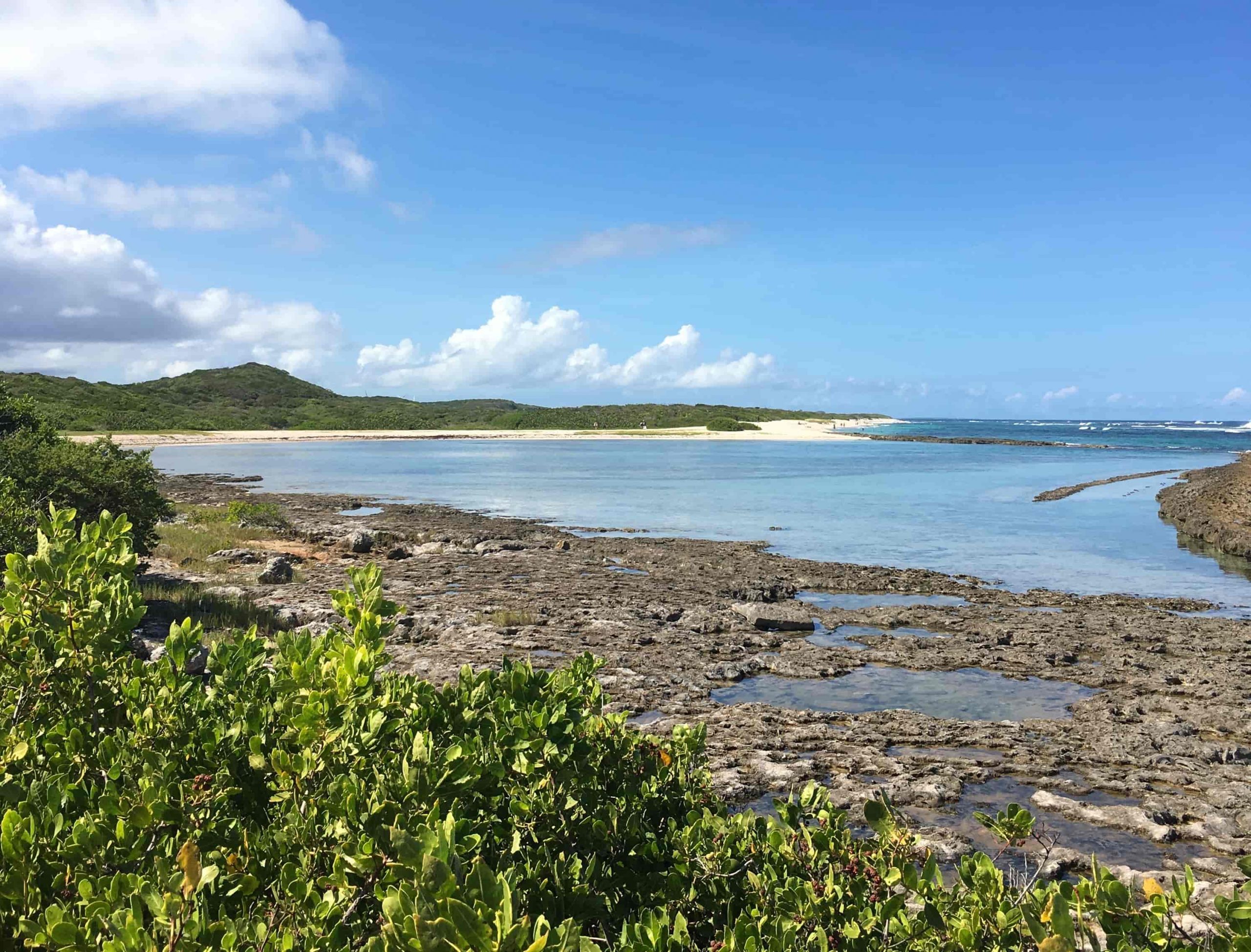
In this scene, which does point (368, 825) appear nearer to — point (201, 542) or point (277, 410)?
point (201, 542)

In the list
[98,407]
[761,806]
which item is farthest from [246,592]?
[98,407]

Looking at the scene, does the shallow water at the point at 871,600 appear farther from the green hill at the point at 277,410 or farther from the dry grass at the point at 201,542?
the green hill at the point at 277,410

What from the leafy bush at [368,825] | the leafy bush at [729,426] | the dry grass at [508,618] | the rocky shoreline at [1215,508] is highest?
the leafy bush at [729,426]

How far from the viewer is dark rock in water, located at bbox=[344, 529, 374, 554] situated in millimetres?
25312

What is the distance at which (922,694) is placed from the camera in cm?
1294

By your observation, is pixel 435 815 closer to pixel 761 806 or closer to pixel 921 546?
pixel 761 806

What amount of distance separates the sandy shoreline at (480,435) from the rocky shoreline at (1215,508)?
219ft

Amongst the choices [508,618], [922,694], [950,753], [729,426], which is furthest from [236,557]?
[729,426]

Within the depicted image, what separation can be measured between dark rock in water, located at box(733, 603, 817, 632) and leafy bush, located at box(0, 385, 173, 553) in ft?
41.4

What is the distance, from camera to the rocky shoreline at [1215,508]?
27.3m

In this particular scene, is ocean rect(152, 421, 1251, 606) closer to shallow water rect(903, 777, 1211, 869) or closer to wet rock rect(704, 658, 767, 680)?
wet rock rect(704, 658, 767, 680)

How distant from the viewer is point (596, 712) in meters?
4.30

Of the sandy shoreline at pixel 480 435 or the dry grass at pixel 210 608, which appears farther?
the sandy shoreline at pixel 480 435

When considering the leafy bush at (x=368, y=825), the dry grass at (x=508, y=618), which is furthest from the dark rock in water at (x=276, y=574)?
the leafy bush at (x=368, y=825)
